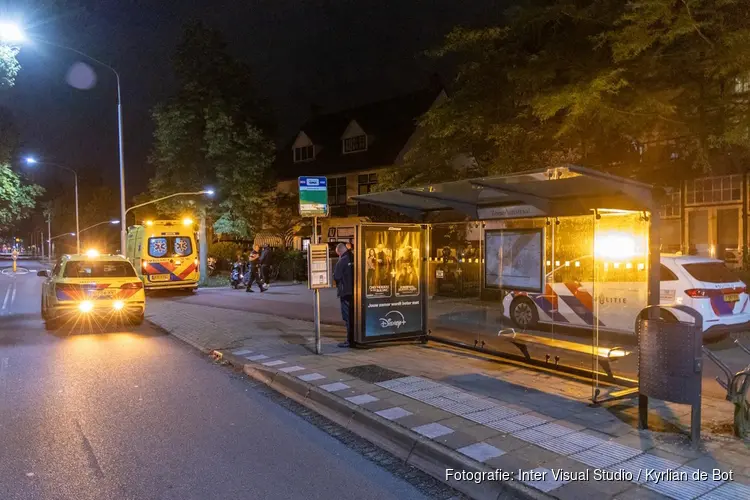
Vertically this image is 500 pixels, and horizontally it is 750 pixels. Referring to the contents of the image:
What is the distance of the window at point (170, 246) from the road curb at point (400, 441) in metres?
14.7

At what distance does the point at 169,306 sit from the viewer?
672 inches

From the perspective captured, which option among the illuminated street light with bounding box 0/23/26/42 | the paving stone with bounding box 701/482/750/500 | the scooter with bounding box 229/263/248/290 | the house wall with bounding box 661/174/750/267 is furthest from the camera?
the scooter with bounding box 229/263/248/290

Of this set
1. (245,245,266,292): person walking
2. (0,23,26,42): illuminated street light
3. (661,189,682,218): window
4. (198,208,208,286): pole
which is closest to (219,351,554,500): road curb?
(0,23,26,42): illuminated street light

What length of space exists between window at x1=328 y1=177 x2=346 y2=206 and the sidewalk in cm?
2534

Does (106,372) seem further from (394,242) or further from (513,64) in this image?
(513,64)

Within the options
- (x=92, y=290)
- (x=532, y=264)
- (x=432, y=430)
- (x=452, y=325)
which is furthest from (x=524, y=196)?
(x=92, y=290)

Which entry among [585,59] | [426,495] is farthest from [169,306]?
[426,495]

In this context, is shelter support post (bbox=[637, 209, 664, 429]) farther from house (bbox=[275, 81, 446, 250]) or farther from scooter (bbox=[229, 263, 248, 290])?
house (bbox=[275, 81, 446, 250])

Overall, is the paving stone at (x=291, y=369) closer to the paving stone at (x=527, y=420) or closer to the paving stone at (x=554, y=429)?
the paving stone at (x=527, y=420)

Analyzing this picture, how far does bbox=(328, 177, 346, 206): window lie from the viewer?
34188mm

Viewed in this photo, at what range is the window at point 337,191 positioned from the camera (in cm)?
3419

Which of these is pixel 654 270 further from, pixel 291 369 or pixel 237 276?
pixel 237 276

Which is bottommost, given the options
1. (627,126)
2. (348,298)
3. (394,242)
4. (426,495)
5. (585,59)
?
(426,495)

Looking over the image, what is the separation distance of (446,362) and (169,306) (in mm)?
11451
